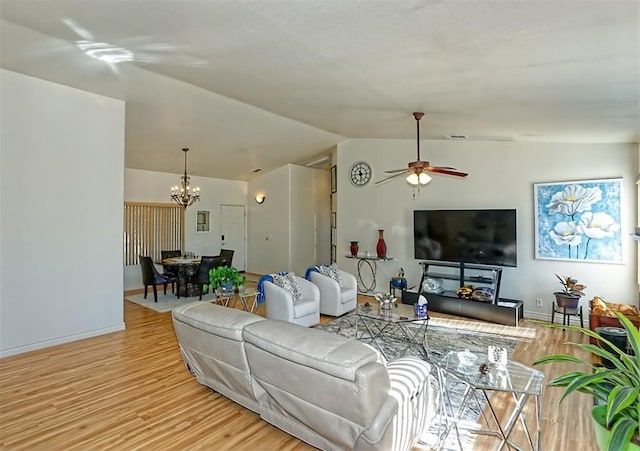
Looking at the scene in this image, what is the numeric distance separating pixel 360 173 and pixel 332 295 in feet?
9.66

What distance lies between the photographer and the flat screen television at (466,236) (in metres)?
5.45

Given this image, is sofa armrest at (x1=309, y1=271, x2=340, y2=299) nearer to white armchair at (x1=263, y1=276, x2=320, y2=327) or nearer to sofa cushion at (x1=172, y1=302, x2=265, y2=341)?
white armchair at (x1=263, y1=276, x2=320, y2=327)

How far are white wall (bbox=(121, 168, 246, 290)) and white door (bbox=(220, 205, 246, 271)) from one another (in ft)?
0.45

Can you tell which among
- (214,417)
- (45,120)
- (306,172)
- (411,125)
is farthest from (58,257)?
(306,172)

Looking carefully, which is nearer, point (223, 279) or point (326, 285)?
point (223, 279)

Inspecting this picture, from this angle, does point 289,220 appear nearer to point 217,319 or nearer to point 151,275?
point 151,275

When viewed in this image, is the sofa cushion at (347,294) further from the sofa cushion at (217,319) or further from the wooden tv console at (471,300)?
the sofa cushion at (217,319)

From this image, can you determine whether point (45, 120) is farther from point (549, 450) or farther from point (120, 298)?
point (549, 450)

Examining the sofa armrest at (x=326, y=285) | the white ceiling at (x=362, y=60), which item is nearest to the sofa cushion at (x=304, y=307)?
the sofa armrest at (x=326, y=285)

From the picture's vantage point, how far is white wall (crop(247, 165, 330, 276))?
9.16m

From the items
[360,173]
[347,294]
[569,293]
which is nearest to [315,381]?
[347,294]

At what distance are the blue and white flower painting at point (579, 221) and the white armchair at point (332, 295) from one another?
2.99m

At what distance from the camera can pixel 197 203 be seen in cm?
917

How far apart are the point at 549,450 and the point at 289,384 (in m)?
1.78
